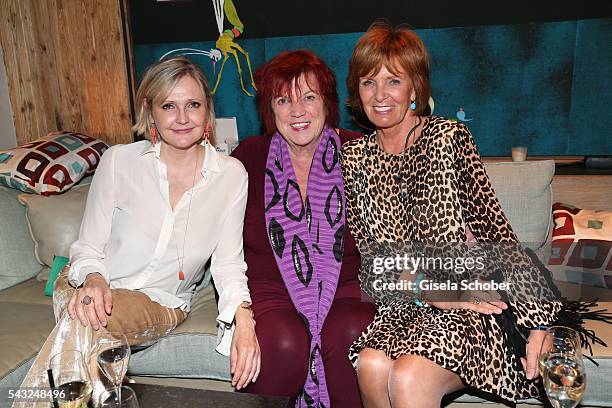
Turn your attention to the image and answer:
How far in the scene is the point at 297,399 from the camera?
185cm

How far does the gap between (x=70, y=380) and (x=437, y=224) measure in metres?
1.14

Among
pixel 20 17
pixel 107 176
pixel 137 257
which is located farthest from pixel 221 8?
pixel 137 257

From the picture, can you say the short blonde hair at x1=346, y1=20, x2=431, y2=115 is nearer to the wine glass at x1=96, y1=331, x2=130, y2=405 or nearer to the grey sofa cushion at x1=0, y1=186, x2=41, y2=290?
the wine glass at x1=96, y1=331, x2=130, y2=405

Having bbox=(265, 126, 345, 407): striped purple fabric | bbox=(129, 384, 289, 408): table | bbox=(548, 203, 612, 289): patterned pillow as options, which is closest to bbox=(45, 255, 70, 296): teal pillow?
bbox=(265, 126, 345, 407): striped purple fabric

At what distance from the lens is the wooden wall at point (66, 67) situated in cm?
304

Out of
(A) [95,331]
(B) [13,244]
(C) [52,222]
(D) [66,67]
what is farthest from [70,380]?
(D) [66,67]

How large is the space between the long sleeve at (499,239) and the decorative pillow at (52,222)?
1.65 metres

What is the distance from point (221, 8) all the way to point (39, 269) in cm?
163

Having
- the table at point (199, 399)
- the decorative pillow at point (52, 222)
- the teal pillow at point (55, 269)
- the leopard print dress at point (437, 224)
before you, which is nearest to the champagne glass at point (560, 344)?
the leopard print dress at point (437, 224)

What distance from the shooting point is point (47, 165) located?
2.40m

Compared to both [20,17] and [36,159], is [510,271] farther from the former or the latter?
[20,17]

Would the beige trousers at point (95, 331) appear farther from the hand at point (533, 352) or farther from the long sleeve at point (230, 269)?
the hand at point (533, 352)

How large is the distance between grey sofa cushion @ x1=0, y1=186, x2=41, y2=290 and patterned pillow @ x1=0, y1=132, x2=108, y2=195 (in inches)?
3.3

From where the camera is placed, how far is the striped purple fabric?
6.40 feet
